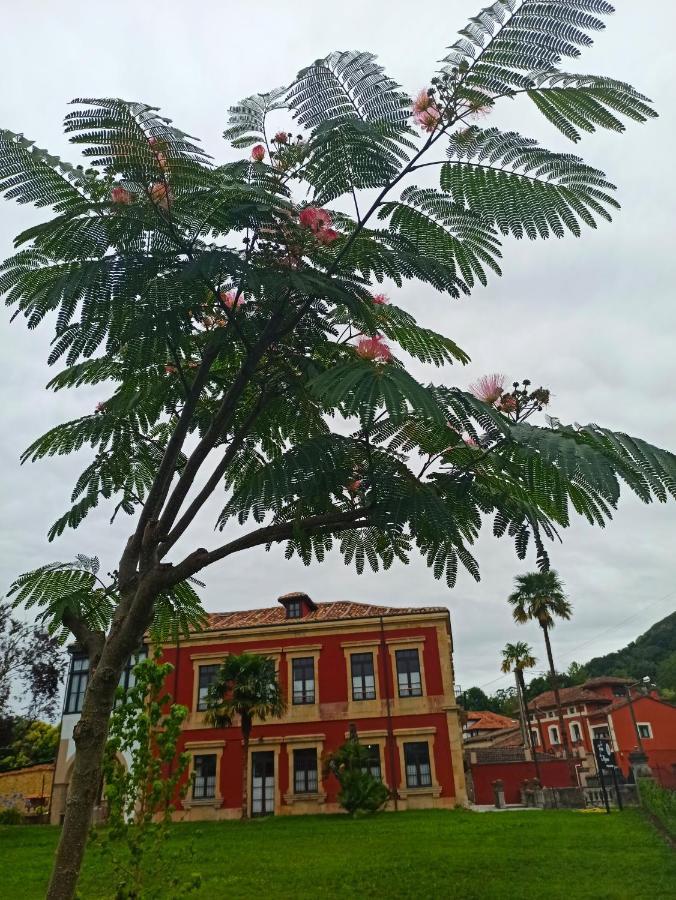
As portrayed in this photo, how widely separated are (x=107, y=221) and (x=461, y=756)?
29309mm

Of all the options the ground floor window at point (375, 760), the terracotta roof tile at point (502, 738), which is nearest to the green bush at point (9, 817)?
the ground floor window at point (375, 760)

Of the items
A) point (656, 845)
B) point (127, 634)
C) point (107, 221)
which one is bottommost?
point (656, 845)

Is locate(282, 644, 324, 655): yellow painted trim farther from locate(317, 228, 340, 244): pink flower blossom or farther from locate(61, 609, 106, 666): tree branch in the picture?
locate(317, 228, 340, 244): pink flower blossom

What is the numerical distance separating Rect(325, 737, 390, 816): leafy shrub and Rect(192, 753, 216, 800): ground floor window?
692 centimetres

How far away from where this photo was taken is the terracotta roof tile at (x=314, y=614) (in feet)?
104

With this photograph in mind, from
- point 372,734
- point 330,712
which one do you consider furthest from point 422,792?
point 330,712

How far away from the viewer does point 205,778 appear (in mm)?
30594

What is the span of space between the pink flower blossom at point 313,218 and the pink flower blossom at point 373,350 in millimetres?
817

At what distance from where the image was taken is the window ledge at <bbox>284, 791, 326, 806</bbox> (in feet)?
95.6

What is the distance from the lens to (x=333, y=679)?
31.2 meters

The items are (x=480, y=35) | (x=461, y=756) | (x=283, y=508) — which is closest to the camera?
(x=480, y=35)

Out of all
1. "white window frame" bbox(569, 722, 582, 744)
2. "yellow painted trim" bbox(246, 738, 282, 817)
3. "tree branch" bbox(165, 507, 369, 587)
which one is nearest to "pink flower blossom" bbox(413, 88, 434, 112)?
"tree branch" bbox(165, 507, 369, 587)

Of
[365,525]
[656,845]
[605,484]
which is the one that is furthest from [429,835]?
[605,484]

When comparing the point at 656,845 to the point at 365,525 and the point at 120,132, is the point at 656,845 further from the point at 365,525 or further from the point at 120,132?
the point at 120,132
